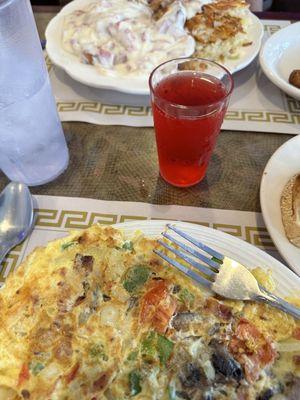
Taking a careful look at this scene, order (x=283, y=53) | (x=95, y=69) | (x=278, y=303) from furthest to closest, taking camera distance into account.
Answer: (x=283, y=53)
(x=95, y=69)
(x=278, y=303)

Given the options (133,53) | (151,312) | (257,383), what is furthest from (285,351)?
(133,53)

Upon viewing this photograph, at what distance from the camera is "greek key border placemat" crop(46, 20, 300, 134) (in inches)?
64.3

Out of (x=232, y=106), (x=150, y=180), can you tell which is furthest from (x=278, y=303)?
(x=232, y=106)

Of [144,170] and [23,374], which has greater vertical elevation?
[23,374]

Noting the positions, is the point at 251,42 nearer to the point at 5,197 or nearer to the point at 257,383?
the point at 5,197

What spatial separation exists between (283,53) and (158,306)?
1.52m

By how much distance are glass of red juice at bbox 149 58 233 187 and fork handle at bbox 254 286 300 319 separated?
573mm

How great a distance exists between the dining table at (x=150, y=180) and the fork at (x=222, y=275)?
0.30 metres

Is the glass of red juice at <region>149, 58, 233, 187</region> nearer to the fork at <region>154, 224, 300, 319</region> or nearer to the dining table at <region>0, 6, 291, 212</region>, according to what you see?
the dining table at <region>0, 6, 291, 212</region>

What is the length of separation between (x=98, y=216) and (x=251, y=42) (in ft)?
3.77

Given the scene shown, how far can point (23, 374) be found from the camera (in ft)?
2.49

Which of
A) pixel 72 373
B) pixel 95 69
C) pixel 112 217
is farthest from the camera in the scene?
pixel 95 69

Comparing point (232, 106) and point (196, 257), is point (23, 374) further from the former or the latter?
point (232, 106)

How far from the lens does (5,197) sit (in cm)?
131
